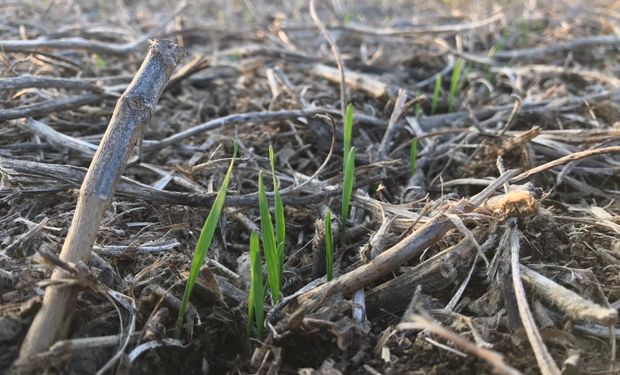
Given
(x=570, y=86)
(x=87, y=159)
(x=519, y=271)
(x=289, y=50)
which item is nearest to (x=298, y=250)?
(x=519, y=271)

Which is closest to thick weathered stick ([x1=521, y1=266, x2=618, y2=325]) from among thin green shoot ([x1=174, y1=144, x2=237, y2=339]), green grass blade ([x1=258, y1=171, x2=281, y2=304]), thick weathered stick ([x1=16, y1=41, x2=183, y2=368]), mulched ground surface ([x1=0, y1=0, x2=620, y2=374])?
mulched ground surface ([x1=0, y1=0, x2=620, y2=374])

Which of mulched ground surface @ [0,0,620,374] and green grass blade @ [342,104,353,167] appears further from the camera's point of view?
green grass blade @ [342,104,353,167]

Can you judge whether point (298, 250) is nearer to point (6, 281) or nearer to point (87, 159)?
point (6, 281)

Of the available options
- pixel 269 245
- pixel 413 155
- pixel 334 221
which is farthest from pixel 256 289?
pixel 413 155

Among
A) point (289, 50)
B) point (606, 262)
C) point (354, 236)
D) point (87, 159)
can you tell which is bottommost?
point (606, 262)

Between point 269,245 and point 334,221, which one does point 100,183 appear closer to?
point 269,245

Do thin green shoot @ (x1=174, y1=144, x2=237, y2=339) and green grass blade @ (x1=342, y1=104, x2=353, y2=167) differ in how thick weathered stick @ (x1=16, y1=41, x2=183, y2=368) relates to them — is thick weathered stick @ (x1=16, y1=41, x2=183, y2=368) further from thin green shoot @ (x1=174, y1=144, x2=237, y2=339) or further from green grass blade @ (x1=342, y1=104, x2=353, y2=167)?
green grass blade @ (x1=342, y1=104, x2=353, y2=167)
